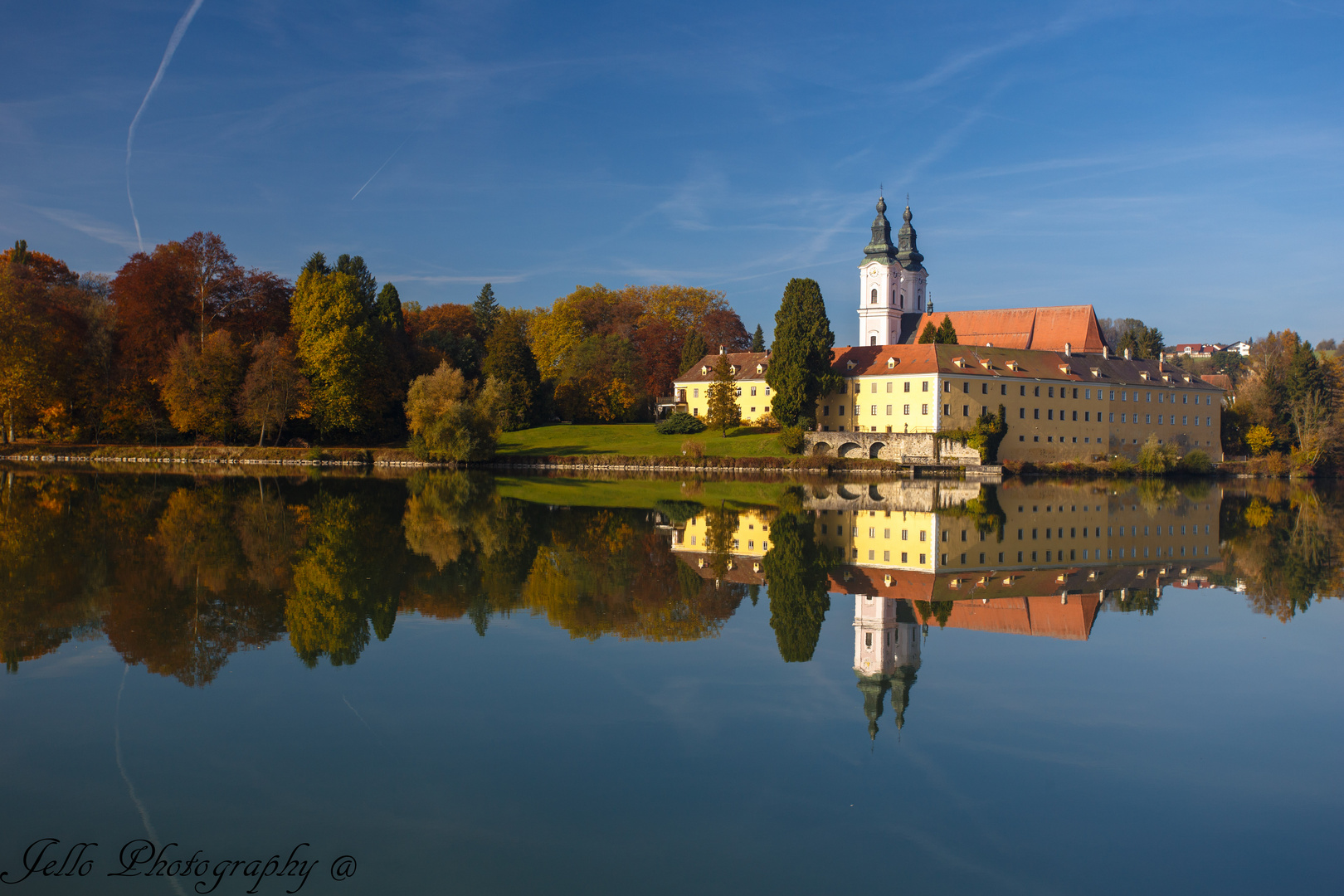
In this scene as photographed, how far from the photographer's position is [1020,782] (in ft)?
21.4

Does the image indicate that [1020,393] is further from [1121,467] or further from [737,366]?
[737,366]

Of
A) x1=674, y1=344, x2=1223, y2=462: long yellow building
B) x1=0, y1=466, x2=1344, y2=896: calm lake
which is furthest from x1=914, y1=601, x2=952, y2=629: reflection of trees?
x1=674, y1=344, x2=1223, y2=462: long yellow building

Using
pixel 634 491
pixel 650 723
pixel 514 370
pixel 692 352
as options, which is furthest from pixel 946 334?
pixel 650 723

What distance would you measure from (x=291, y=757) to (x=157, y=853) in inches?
52.2

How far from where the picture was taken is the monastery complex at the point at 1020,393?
58000 mm

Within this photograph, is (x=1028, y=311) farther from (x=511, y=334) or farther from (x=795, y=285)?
(x=511, y=334)

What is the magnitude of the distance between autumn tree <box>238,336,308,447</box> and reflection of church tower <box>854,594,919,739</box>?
146 feet

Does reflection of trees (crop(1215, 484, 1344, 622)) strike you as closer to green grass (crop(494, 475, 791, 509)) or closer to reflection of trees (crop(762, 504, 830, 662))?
reflection of trees (crop(762, 504, 830, 662))

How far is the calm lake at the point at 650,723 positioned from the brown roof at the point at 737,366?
171 feet

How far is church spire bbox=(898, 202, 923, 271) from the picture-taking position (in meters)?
84.6

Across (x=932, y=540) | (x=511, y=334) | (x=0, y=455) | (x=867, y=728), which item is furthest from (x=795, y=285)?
(x=867, y=728)

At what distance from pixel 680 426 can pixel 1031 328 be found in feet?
103

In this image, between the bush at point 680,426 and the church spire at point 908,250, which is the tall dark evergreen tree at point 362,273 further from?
the church spire at point 908,250

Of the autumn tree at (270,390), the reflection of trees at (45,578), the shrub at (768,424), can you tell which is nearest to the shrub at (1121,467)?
the shrub at (768,424)
